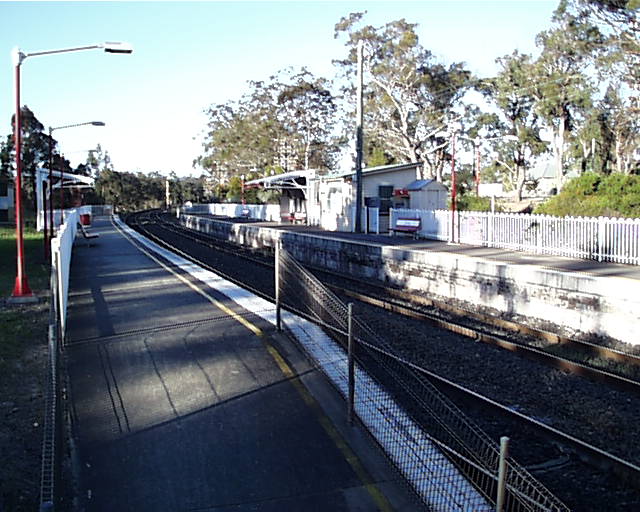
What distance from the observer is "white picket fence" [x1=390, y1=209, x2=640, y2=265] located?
705 inches

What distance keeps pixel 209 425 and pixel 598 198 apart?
28087mm

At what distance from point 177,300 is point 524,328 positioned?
666cm

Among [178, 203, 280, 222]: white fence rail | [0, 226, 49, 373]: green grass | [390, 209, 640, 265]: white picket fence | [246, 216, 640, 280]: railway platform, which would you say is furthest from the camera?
[178, 203, 280, 222]: white fence rail

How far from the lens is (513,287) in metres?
15.3

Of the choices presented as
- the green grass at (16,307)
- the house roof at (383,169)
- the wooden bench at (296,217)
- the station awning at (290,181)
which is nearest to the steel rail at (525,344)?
the green grass at (16,307)

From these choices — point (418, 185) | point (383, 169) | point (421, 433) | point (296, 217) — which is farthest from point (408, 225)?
point (421, 433)

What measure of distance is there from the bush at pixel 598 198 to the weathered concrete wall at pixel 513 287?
1149 cm

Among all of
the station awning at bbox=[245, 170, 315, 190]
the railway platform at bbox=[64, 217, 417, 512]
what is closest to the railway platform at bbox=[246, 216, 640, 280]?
the railway platform at bbox=[64, 217, 417, 512]

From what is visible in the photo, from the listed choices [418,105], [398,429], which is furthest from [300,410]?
[418,105]

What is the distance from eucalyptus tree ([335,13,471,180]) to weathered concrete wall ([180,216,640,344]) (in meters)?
31.3

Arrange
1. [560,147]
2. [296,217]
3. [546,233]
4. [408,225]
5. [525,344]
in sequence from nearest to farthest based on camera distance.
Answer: [525,344], [546,233], [408,225], [296,217], [560,147]

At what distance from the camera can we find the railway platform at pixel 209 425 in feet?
18.0

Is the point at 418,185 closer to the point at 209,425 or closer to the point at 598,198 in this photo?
the point at 598,198

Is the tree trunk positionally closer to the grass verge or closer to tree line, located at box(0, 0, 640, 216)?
tree line, located at box(0, 0, 640, 216)
